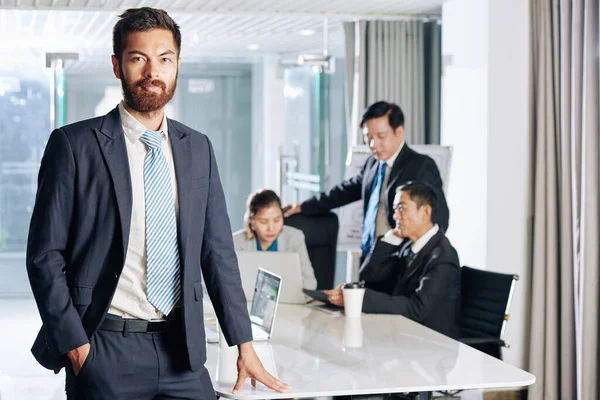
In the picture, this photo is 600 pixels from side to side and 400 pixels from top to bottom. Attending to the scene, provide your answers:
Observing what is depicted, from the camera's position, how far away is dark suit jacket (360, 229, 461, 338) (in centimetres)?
375

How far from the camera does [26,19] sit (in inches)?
247

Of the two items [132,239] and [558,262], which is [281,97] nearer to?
[558,262]

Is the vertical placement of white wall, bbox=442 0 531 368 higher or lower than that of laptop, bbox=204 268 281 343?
higher

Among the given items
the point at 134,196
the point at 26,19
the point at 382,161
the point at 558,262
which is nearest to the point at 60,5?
the point at 26,19

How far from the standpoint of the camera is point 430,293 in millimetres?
3752

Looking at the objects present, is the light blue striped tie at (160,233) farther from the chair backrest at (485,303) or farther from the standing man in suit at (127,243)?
the chair backrest at (485,303)

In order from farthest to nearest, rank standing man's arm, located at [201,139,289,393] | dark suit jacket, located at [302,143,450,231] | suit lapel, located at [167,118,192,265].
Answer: dark suit jacket, located at [302,143,450,231], standing man's arm, located at [201,139,289,393], suit lapel, located at [167,118,192,265]

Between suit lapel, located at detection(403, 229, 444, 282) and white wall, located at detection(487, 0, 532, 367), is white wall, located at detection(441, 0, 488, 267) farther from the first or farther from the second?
suit lapel, located at detection(403, 229, 444, 282)

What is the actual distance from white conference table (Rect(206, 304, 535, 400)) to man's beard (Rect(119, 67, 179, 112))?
0.82 m

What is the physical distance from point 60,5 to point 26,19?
1.20 ft

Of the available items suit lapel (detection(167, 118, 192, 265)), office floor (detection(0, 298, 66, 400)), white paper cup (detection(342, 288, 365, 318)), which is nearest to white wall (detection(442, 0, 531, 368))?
white paper cup (detection(342, 288, 365, 318))

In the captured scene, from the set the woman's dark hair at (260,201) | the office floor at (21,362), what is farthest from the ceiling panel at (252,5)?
the office floor at (21,362)

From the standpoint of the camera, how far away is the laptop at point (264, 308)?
3.10 metres

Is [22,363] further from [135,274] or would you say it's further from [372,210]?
[135,274]
